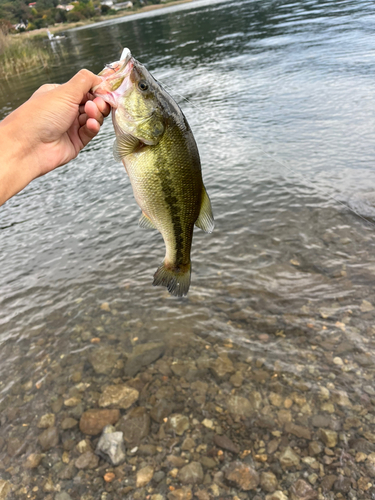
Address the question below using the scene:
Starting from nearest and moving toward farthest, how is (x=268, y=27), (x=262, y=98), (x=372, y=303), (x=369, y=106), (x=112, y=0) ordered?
(x=372, y=303) < (x=369, y=106) < (x=262, y=98) < (x=268, y=27) < (x=112, y=0)

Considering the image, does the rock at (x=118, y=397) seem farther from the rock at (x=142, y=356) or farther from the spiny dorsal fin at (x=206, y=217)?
the spiny dorsal fin at (x=206, y=217)

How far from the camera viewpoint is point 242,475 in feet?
10.1

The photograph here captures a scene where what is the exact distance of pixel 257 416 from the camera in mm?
3486

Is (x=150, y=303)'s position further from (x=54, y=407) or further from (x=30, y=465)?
(x=30, y=465)

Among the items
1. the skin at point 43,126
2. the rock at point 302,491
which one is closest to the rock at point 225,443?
the rock at point 302,491

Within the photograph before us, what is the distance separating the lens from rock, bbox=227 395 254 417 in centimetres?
354

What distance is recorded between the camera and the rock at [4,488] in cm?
320

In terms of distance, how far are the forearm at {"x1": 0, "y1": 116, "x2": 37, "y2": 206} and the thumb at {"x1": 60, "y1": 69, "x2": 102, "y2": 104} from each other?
0.53 meters

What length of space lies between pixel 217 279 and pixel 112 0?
140009mm

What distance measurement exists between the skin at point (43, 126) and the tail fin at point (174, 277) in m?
1.25

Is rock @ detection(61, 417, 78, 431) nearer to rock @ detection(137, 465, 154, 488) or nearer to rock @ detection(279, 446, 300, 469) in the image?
rock @ detection(137, 465, 154, 488)

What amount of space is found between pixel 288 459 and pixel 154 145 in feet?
9.29

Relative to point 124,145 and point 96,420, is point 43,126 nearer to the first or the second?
point 124,145

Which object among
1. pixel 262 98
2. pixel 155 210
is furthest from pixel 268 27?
pixel 155 210
